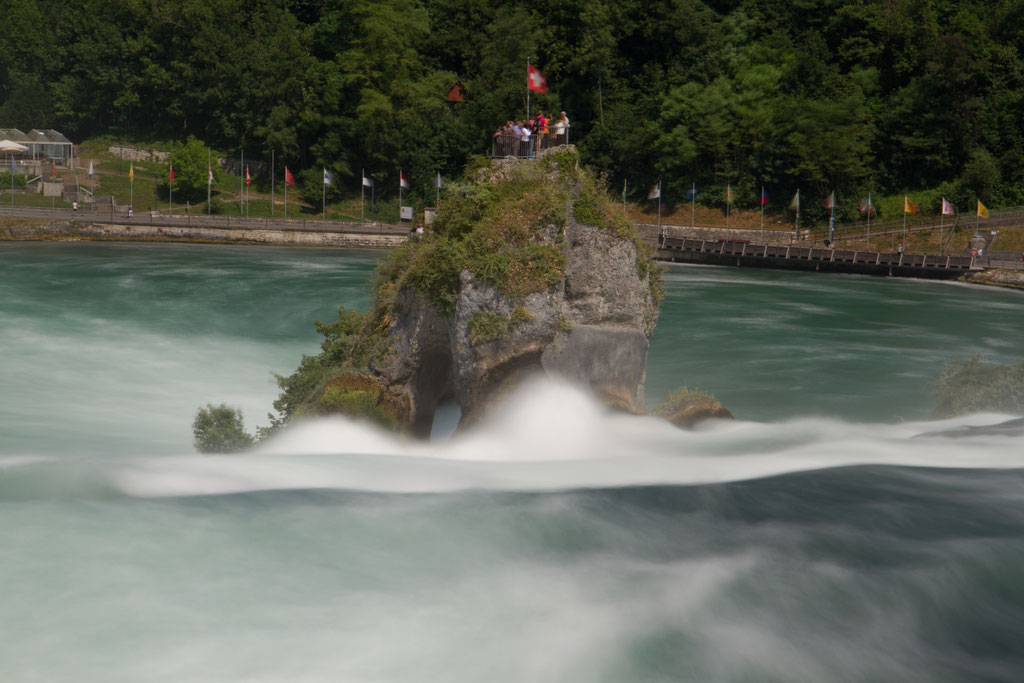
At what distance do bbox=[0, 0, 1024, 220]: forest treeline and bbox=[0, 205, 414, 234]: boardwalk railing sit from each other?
13.8 meters

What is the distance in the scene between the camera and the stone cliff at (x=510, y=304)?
21266 mm

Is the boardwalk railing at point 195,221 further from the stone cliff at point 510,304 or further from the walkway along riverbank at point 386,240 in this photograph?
the stone cliff at point 510,304

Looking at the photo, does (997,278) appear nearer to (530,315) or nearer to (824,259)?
(824,259)

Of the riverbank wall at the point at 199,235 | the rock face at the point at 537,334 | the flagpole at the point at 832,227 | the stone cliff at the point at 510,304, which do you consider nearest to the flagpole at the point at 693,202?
the flagpole at the point at 832,227

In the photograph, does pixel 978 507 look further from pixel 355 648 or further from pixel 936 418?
pixel 936 418

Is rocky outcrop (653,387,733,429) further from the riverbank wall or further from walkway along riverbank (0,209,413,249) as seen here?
walkway along riverbank (0,209,413,249)

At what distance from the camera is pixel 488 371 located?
21234mm

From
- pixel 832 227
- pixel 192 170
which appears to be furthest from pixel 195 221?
pixel 832 227

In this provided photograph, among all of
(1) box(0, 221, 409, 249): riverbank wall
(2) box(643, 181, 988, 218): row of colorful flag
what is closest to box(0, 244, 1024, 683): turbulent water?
(2) box(643, 181, 988, 218): row of colorful flag

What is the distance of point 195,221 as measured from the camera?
88.5 meters

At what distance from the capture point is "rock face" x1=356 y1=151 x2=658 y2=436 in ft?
69.6

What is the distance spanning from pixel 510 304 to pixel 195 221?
73106mm

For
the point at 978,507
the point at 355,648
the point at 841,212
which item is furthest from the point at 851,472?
the point at 841,212

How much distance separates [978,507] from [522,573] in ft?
21.7
